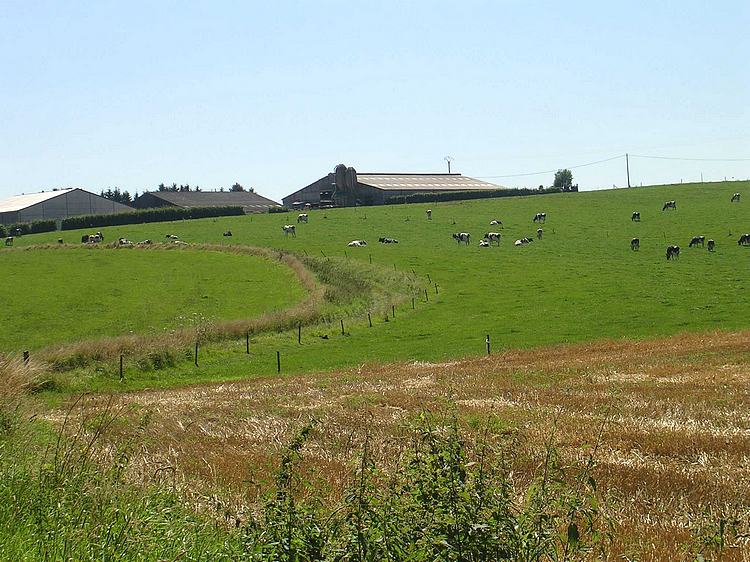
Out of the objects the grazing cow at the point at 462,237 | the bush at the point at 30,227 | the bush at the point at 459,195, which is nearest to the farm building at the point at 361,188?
the bush at the point at 459,195

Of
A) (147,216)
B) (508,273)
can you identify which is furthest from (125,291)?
(147,216)

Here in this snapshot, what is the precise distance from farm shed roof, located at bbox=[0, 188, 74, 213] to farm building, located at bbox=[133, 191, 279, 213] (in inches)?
578

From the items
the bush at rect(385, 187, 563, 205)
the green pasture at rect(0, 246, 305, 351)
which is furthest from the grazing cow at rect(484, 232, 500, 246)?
the bush at rect(385, 187, 563, 205)

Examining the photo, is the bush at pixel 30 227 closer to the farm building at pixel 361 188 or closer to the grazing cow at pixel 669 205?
the farm building at pixel 361 188

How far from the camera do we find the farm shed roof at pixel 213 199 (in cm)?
15075

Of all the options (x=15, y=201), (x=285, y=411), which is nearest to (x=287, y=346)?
(x=285, y=411)

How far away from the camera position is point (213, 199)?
160m

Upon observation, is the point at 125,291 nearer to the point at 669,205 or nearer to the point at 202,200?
the point at 669,205

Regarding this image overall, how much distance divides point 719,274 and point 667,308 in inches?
534

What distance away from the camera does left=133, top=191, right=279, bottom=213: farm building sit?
14962 centimetres

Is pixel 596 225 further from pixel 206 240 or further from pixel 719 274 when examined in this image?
pixel 206 240

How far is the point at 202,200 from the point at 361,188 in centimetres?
3142

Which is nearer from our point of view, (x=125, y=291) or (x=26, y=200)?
(x=125, y=291)

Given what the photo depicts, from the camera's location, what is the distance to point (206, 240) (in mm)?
91375
